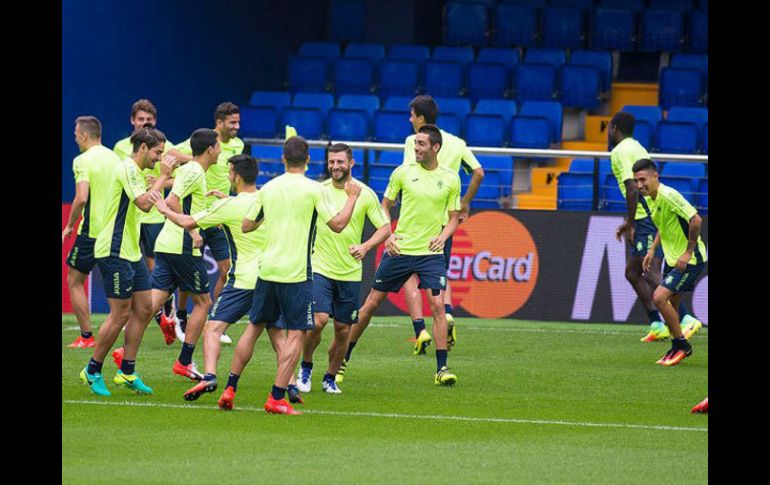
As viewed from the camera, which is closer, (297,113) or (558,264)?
(558,264)

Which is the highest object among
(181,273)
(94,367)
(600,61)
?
(600,61)

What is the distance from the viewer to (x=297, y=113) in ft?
74.6

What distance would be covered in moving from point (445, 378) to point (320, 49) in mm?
13618

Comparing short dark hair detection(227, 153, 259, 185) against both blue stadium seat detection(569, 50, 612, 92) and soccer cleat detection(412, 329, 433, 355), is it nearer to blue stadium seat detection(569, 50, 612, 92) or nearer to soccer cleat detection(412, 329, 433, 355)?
soccer cleat detection(412, 329, 433, 355)

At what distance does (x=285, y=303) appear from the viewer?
11102mm

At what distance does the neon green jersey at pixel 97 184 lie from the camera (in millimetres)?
12508

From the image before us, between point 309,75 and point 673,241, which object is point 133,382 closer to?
point 673,241

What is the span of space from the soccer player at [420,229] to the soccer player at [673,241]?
7.44 feet

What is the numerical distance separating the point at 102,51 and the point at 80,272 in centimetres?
733

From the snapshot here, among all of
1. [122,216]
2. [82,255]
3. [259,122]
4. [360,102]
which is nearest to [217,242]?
[82,255]

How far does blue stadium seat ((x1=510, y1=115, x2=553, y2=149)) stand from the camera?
2250cm

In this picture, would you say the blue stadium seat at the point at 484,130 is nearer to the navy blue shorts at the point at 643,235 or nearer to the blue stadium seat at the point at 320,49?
the blue stadium seat at the point at 320,49
